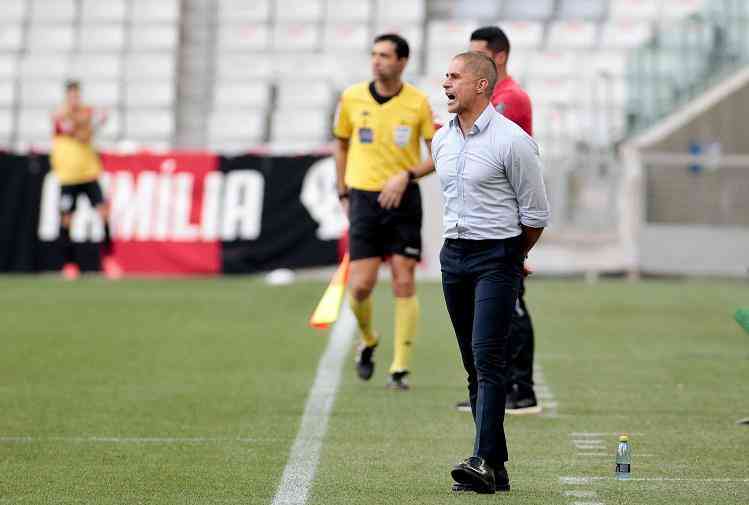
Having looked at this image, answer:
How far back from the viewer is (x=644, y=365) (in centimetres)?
1069

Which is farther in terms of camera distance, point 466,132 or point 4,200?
point 4,200

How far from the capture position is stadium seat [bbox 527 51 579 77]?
25.8m

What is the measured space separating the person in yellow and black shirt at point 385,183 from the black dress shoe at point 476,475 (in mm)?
3423

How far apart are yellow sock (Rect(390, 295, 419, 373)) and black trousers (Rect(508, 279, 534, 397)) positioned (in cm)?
108

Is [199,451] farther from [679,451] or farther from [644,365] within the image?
[644,365]

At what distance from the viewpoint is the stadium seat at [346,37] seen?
27.1 meters

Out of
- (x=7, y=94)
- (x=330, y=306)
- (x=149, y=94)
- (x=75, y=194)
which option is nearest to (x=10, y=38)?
(x=7, y=94)

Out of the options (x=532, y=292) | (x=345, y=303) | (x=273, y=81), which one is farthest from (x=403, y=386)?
(x=273, y=81)

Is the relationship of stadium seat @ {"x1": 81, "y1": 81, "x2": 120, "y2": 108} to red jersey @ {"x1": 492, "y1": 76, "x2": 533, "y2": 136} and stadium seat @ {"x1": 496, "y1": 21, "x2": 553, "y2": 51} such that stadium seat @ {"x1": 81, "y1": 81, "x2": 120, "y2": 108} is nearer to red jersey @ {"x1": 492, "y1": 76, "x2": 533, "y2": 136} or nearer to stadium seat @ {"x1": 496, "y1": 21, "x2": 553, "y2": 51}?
stadium seat @ {"x1": 496, "y1": 21, "x2": 553, "y2": 51}

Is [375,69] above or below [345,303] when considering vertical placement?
above

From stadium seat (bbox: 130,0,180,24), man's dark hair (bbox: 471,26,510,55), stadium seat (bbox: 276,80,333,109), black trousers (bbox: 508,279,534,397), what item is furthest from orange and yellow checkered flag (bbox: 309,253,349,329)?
stadium seat (bbox: 130,0,180,24)

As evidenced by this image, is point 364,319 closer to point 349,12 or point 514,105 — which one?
point 514,105

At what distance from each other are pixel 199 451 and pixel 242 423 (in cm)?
90

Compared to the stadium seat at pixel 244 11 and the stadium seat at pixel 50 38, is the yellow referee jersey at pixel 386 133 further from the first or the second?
the stadium seat at pixel 50 38
